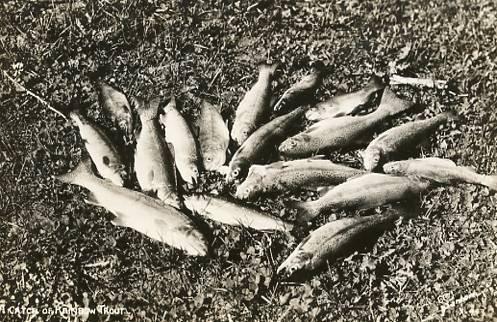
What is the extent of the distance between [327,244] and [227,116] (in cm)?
111

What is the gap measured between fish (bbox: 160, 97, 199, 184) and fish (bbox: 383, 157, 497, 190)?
115cm

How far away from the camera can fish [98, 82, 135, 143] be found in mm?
3949

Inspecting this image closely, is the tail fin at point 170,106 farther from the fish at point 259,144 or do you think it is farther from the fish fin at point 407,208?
the fish fin at point 407,208

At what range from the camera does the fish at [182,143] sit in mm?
3719

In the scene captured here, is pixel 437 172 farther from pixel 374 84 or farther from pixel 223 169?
pixel 223 169

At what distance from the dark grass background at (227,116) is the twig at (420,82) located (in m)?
0.05

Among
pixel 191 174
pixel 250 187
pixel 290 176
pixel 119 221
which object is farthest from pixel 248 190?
pixel 119 221

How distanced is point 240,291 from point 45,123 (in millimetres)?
1699

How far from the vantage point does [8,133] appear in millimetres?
4031

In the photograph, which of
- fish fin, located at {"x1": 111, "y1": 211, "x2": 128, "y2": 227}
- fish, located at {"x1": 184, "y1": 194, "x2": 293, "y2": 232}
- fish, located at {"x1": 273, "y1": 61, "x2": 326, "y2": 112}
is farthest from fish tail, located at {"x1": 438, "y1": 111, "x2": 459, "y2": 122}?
fish fin, located at {"x1": 111, "y1": 211, "x2": 128, "y2": 227}

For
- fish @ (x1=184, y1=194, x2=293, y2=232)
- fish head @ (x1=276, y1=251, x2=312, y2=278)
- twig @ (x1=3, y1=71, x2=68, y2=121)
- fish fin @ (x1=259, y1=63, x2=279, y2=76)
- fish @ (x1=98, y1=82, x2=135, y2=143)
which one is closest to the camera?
fish head @ (x1=276, y1=251, x2=312, y2=278)

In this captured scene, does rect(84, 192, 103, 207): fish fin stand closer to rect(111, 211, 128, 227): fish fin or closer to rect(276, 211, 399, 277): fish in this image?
rect(111, 211, 128, 227): fish fin

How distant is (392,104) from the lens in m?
3.99

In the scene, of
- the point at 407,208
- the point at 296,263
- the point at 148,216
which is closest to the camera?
the point at 296,263
